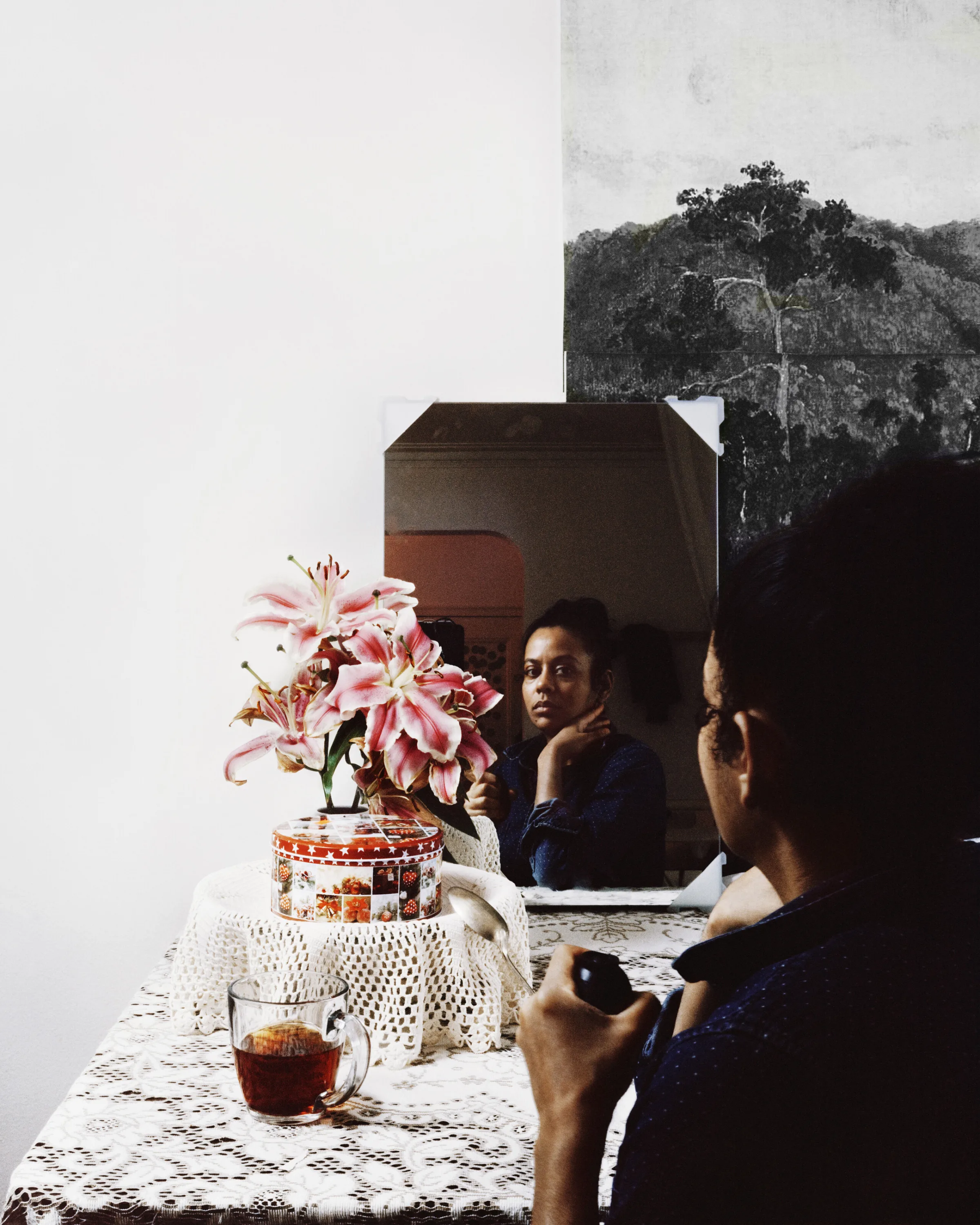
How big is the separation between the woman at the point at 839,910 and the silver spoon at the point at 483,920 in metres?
0.36

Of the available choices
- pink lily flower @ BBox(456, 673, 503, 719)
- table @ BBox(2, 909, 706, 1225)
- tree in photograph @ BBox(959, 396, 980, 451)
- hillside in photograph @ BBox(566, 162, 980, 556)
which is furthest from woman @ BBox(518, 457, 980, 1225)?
tree in photograph @ BBox(959, 396, 980, 451)

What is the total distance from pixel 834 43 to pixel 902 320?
0.40 metres

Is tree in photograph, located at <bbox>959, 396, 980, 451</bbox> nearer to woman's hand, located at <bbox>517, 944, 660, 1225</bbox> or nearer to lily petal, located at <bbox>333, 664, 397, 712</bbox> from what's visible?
lily petal, located at <bbox>333, 664, 397, 712</bbox>

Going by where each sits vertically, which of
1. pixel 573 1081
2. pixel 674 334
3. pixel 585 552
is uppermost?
pixel 674 334

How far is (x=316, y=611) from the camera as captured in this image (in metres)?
1.01

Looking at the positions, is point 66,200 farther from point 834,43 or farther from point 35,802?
point 834,43

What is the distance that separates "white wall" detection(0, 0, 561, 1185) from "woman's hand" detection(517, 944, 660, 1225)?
0.83m

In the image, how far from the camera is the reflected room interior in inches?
55.1

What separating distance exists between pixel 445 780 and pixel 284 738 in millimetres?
162

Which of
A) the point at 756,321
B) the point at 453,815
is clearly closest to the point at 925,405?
the point at 756,321

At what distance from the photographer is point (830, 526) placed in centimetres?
52

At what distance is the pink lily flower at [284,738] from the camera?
99 cm

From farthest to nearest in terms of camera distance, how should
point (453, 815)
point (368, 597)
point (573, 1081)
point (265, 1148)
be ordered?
point (453, 815)
point (368, 597)
point (265, 1148)
point (573, 1081)

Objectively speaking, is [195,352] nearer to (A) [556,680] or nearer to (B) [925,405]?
(A) [556,680]
